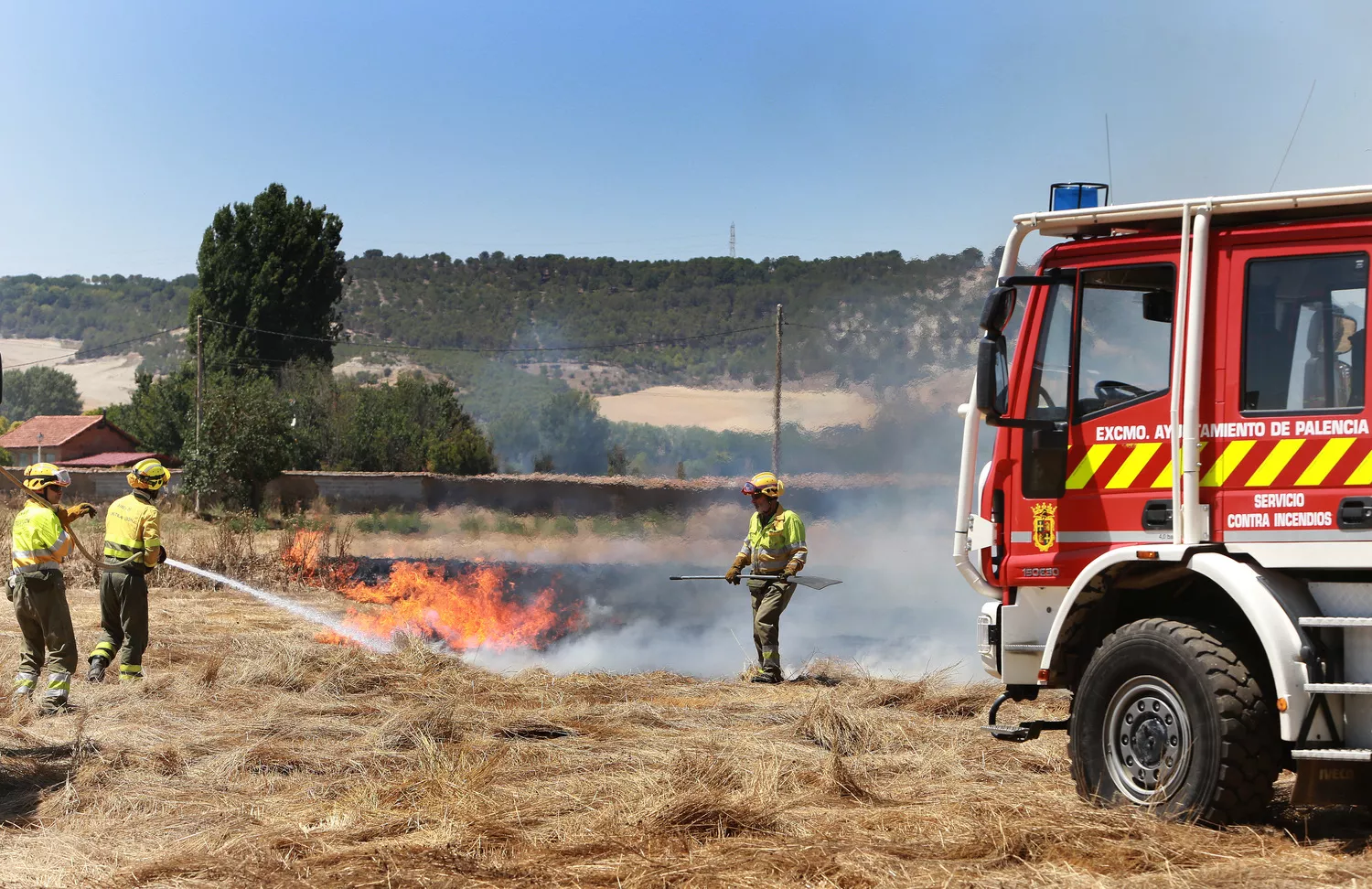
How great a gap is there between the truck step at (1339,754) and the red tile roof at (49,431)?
60.6 metres

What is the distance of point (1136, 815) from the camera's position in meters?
5.56

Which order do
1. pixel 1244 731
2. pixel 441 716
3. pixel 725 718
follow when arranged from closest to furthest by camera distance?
pixel 1244 731 → pixel 441 716 → pixel 725 718

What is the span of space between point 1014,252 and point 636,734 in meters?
3.99

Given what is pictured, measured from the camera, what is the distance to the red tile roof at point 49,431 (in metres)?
59.1

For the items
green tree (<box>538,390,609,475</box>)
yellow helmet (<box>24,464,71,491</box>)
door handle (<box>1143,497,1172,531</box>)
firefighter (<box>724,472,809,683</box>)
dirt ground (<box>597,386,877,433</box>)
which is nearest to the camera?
door handle (<box>1143,497,1172,531</box>)

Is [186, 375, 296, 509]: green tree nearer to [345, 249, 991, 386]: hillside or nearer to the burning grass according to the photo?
[345, 249, 991, 386]: hillside

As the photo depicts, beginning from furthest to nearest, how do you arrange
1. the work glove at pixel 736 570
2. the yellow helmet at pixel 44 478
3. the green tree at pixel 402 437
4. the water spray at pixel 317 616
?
1. the green tree at pixel 402 437
2. the water spray at pixel 317 616
3. the work glove at pixel 736 570
4. the yellow helmet at pixel 44 478

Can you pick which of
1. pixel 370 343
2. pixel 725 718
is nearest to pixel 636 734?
pixel 725 718

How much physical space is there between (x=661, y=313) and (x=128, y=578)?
7442 centimetres

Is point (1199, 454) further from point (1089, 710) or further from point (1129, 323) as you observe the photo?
point (1089, 710)

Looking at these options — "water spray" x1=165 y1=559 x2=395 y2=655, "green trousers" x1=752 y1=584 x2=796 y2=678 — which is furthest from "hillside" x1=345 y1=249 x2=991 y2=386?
"green trousers" x1=752 y1=584 x2=796 y2=678

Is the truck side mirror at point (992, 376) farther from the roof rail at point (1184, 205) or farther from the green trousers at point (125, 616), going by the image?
the green trousers at point (125, 616)

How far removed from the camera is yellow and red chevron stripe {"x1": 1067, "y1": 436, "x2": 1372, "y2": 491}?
543 centimetres

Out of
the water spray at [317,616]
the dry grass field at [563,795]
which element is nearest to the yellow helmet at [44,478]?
the dry grass field at [563,795]
